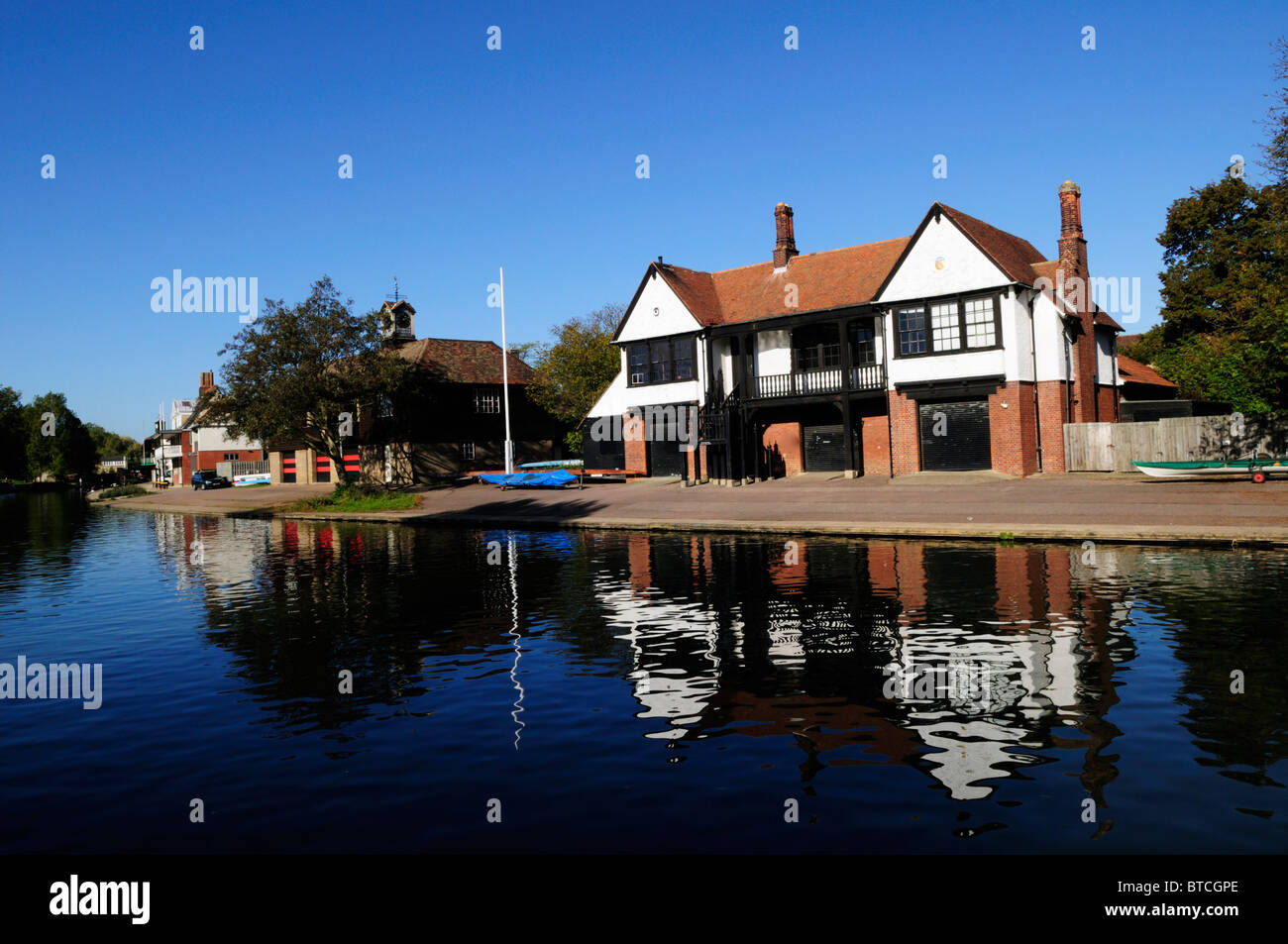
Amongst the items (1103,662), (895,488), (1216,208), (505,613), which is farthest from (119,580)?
(1216,208)

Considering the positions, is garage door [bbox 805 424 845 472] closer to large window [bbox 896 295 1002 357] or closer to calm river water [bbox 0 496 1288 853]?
large window [bbox 896 295 1002 357]

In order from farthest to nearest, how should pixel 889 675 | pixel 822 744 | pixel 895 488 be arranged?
1. pixel 895 488
2. pixel 889 675
3. pixel 822 744

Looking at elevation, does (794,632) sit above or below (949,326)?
below

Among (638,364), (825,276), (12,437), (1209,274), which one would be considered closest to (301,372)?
(638,364)

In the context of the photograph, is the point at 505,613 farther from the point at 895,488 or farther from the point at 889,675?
the point at 895,488

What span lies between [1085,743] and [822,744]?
2.09m

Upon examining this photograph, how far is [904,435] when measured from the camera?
37.7m

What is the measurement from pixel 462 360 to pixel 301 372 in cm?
1803

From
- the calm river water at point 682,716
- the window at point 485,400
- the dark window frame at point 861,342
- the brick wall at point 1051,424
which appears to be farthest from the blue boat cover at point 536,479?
the calm river water at point 682,716

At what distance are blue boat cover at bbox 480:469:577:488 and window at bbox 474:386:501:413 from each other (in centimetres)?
→ 1391

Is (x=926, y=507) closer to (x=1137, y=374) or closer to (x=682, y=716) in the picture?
(x=682, y=716)

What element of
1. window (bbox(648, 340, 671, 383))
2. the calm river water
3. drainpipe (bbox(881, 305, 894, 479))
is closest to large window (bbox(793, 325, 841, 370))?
drainpipe (bbox(881, 305, 894, 479))

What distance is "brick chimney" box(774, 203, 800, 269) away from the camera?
45188 millimetres
